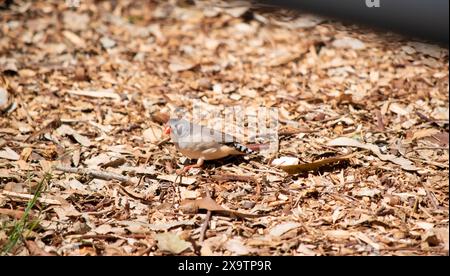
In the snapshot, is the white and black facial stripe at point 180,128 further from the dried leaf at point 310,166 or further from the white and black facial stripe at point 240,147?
the dried leaf at point 310,166

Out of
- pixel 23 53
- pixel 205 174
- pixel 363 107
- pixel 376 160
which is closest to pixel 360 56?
pixel 363 107

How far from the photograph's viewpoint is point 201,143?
342cm

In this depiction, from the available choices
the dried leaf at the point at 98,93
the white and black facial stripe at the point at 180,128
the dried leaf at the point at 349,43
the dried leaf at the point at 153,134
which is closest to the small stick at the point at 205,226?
the white and black facial stripe at the point at 180,128

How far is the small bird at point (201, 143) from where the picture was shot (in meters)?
3.44

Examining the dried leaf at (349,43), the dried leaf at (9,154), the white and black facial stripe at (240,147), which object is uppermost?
the dried leaf at (349,43)

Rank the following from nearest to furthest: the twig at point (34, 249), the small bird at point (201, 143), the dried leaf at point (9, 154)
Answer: the twig at point (34, 249)
the small bird at point (201, 143)
the dried leaf at point (9, 154)

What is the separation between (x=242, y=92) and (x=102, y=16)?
1.91 metres

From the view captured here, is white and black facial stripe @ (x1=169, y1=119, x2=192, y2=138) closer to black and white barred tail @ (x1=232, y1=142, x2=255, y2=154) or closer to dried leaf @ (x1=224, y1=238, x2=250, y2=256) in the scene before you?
black and white barred tail @ (x1=232, y1=142, x2=255, y2=154)

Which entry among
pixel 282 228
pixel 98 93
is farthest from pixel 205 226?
pixel 98 93

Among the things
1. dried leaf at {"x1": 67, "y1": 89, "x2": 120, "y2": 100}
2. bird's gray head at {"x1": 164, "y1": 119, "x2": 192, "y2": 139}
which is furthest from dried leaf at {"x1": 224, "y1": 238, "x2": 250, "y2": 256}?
dried leaf at {"x1": 67, "y1": 89, "x2": 120, "y2": 100}

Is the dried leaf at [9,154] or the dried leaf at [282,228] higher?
the dried leaf at [9,154]

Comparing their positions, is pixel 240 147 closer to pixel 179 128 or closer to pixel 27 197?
pixel 179 128

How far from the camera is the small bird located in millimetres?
3436

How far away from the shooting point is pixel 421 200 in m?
3.01
